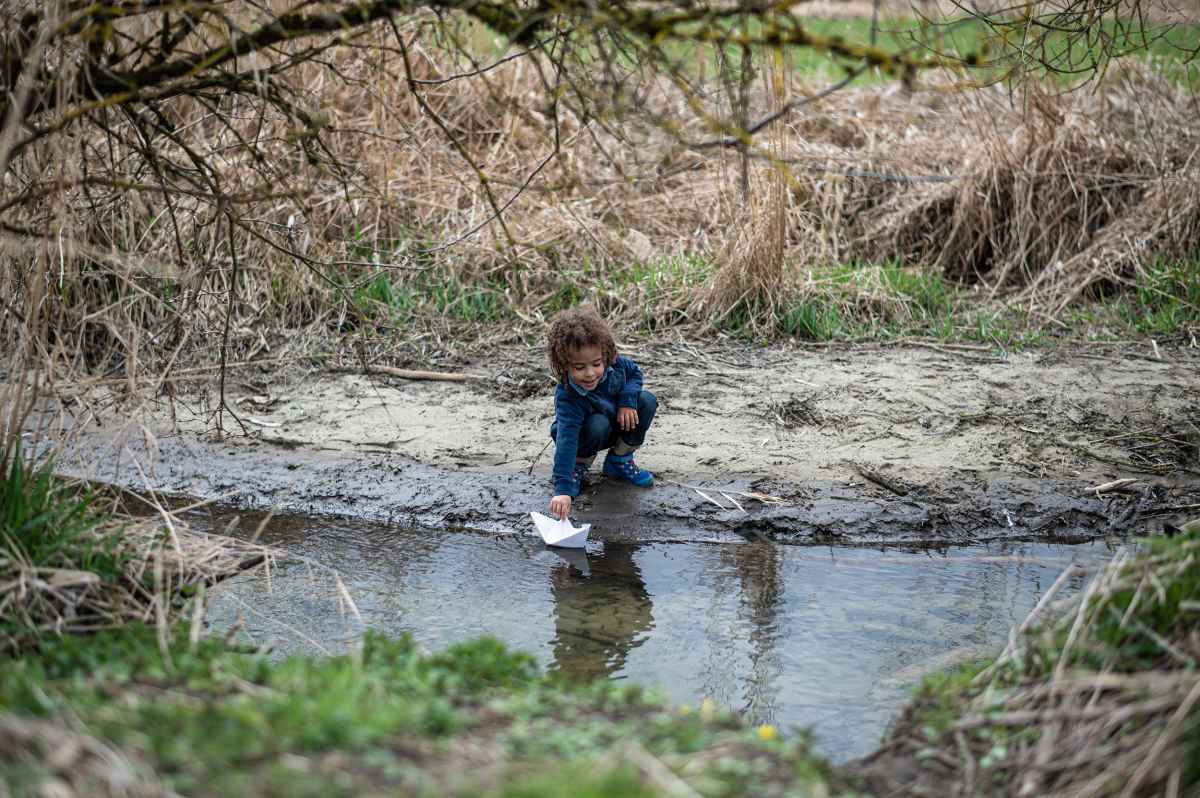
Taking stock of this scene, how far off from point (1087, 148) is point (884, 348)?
3102mm

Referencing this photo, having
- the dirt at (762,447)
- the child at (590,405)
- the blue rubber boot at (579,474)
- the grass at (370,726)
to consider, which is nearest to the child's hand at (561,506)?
the child at (590,405)

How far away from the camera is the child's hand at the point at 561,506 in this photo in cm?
521

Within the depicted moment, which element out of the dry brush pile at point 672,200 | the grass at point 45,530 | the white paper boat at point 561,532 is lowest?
the white paper boat at point 561,532

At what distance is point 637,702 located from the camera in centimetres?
333

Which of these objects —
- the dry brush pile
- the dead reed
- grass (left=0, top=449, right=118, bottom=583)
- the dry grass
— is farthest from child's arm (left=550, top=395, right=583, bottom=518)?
the dead reed

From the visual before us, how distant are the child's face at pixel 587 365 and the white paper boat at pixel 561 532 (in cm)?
64

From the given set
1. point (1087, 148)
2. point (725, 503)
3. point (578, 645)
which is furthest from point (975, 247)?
point (578, 645)

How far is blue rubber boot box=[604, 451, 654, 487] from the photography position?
5.63 metres

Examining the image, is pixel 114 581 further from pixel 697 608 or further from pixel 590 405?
pixel 590 405

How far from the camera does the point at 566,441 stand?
5309 mm

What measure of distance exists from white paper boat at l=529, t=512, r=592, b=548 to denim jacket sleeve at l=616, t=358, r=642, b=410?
0.65 meters

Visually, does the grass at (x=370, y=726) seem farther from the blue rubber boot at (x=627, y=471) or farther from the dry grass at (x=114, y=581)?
the blue rubber boot at (x=627, y=471)

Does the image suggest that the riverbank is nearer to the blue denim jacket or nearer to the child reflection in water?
the child reflection in water

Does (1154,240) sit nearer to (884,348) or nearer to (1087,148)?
(1087,148)
